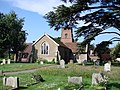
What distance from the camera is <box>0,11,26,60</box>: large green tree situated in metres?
65.4

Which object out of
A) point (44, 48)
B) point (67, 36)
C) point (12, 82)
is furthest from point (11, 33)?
point (12, 82)

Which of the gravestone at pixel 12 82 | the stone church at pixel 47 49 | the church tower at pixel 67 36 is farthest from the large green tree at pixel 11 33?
the gravestone at pixel 12 82

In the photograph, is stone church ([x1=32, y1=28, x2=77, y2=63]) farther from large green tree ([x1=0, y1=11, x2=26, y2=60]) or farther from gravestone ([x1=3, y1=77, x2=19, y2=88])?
gravestone ([x1=3, y1=77, x2=19, y2=88])

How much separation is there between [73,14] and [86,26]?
235 inches

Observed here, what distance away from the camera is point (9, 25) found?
2660 inches

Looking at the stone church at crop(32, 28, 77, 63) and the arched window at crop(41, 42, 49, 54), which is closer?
the stone church at crop(32, 28, 77, 63)

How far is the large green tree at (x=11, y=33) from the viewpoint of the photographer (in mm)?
65438

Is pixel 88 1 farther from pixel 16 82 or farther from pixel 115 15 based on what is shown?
pixel 16 82

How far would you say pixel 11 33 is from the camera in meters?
66.9

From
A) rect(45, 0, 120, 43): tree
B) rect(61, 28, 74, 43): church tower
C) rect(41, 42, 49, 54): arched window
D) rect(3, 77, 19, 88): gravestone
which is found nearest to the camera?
rect(3, 77, 19, 88): gravestone

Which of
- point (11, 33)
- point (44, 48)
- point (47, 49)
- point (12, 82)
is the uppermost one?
point (11, 33)

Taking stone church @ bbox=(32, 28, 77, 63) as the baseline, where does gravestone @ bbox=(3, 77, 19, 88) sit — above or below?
below

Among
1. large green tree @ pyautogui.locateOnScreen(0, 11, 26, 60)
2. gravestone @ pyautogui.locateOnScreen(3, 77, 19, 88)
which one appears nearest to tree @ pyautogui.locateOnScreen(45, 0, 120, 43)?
gravestone @ pyautogui.locateOnScreen(3, 77, 19, 88)

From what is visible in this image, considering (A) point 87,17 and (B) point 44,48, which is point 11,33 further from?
(A) point 87,17
